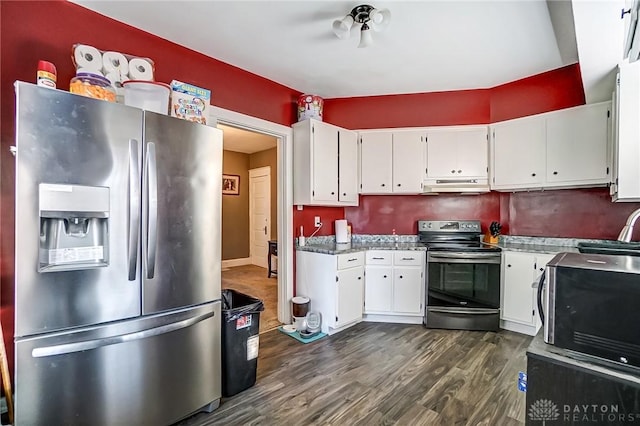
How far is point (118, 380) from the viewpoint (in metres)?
1.54

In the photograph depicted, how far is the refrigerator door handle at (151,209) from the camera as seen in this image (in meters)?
1.64

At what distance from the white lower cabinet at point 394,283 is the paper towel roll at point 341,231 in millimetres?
466

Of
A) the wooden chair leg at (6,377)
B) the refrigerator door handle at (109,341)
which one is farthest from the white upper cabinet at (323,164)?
the wooden chair leg at (6,377)

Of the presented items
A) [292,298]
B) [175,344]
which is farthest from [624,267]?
[292,298]

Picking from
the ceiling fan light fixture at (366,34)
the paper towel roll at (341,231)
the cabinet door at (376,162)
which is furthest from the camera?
the paper towel roll at (341,231)

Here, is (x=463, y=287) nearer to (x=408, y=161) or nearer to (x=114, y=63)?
(x=408, y=161)

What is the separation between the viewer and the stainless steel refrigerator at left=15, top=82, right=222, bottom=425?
4.39 ft

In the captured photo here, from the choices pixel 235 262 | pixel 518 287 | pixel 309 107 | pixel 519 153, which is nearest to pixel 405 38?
pixel 309 107

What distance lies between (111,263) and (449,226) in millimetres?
3469

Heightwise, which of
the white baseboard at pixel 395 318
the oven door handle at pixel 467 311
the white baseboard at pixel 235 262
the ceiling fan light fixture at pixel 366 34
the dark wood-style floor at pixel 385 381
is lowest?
the dark wood-style floor at pixel 385 381

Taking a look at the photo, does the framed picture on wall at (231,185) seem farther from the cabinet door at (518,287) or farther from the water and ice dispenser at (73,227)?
the cabinet door at (518,287)

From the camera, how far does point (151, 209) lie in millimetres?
1644

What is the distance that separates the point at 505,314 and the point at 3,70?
455 centimetres

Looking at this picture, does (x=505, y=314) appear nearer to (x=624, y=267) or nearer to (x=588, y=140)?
(x=588, y=140)
